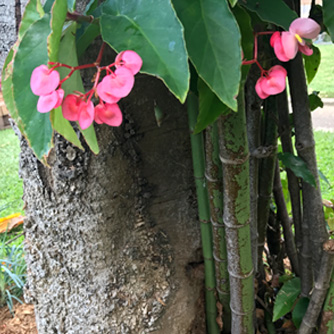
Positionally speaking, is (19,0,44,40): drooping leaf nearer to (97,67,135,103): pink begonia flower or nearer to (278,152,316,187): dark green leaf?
(97,67,135,103): pink begonia flower

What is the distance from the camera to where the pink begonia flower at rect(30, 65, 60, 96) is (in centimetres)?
39

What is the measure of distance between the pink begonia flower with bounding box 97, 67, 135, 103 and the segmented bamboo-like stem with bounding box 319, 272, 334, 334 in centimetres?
64

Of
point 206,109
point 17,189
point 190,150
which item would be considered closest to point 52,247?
point 190,150

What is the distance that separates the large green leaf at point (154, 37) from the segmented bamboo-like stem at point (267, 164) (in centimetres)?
46

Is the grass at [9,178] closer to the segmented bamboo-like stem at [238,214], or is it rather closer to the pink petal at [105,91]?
the segmented bamboo-like stem at [238,214]

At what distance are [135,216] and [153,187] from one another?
7 centimetres

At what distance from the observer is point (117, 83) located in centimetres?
40

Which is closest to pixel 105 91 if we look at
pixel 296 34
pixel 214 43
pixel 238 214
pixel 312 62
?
pixel 214 43

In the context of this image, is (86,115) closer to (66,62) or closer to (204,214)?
(66,62)

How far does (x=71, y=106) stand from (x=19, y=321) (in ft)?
4.45

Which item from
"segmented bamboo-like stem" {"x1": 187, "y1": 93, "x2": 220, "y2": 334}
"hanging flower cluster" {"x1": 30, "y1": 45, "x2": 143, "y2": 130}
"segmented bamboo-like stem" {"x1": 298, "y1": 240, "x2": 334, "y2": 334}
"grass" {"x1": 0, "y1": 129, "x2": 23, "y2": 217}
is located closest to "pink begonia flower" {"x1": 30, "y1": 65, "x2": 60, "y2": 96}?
"hanging flower cluster" {"x1": 30, "y1": 45, "x2": 143, "y2": 130}

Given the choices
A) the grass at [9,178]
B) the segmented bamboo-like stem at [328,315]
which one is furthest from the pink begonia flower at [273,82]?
the grass at [9,178]

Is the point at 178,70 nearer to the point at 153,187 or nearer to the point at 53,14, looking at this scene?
the point at 53,14

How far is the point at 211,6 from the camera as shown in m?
0.43
